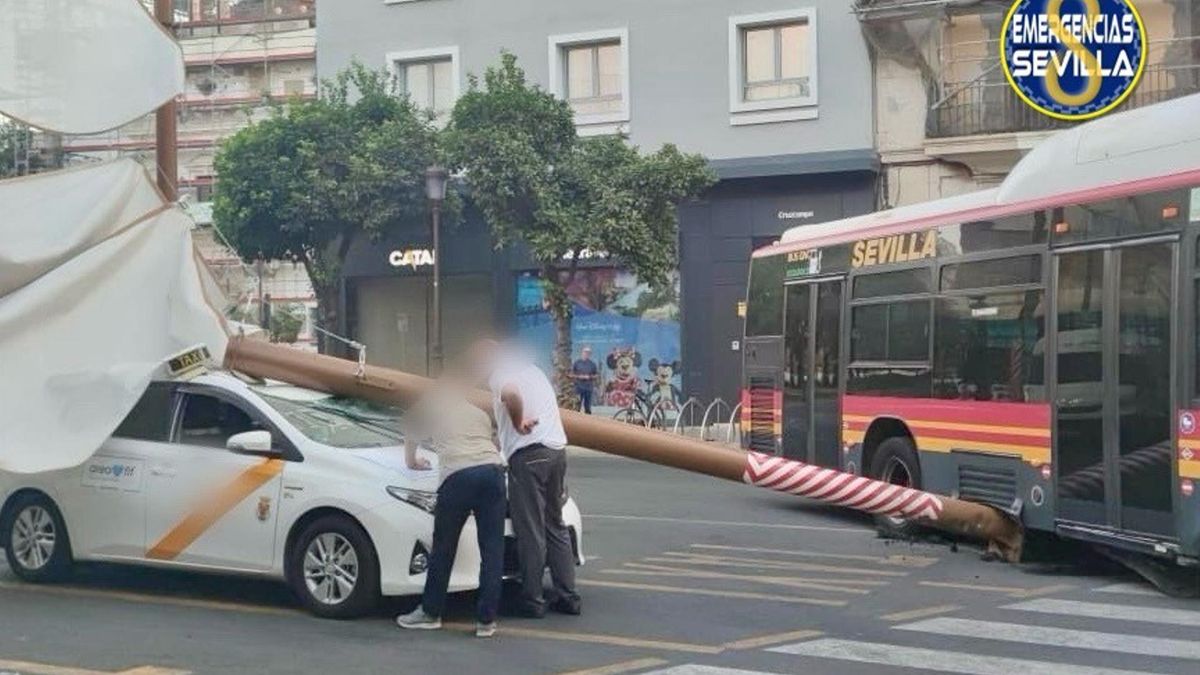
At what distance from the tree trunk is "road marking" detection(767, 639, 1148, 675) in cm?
1919

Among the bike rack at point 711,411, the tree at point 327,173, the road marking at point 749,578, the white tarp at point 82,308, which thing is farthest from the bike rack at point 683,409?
the white tarp at point 82,308

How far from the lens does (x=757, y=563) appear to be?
41.7 ft

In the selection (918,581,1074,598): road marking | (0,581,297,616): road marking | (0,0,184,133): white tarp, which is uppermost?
(0,0,184,133): white tarp

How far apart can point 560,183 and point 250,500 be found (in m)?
18.6

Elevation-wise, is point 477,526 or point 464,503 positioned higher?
point 464,503

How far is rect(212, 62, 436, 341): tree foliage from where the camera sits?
2939cm

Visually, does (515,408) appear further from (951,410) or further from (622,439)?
(951,410)

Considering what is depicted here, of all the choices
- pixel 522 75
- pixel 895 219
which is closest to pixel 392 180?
pixel 522 75

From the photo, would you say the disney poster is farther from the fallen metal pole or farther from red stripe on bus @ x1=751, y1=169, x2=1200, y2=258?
the fallen metal pole

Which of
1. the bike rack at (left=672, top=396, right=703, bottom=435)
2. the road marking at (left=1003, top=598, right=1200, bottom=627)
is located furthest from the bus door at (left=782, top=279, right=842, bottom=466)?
the bike rack at (left=672, top=396, right=703, bottom=435)

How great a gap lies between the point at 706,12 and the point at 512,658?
75.9 ft

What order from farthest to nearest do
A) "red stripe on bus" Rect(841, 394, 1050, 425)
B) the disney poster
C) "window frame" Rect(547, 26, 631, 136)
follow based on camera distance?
"window frame" Rect(547, 26, 631, 136)
the disney poster
"red stripe on bus" Rect(841, 394, 1050, 425)

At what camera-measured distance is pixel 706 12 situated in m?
30.4

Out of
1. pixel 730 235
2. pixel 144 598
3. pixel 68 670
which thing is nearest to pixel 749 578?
pixel 144 598
